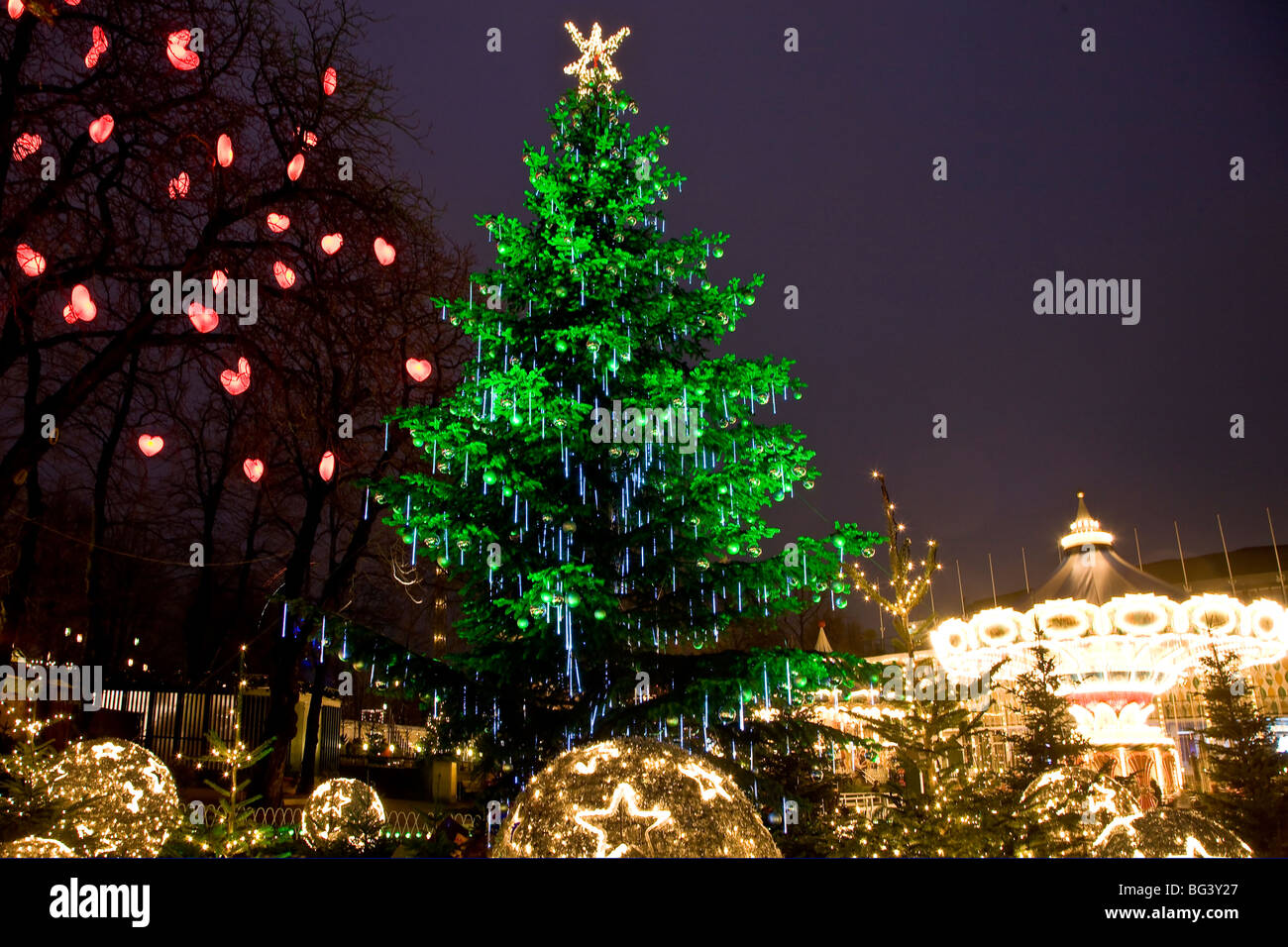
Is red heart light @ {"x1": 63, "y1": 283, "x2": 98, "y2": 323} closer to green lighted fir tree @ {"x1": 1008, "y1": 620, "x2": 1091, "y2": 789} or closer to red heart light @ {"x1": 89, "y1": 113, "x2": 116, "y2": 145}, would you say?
red heart light @ {"x1": 89, "y1": 113, "x2": 116, "y2": 145}

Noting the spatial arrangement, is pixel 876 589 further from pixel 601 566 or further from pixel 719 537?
pixel 601 566

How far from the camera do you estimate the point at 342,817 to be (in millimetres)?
8711

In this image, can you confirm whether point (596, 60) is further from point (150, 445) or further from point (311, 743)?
point (311, 743)

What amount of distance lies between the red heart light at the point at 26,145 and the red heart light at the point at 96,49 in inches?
36.0

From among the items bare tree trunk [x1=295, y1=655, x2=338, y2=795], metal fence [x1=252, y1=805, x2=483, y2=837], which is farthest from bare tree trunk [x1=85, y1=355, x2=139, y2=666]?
metal fence [x1=252, y1=805, x2=483, y2=837]

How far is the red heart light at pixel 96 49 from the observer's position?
7676mm

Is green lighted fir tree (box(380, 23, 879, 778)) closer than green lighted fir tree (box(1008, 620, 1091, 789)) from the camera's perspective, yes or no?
Yes

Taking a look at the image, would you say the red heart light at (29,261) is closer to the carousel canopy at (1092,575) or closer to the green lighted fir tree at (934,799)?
the green lighted fir tree at (934,799)

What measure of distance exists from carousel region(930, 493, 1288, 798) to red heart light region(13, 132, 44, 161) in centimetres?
2062

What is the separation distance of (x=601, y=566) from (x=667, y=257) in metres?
3.72

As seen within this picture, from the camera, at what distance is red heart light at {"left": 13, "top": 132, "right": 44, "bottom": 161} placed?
7579mm

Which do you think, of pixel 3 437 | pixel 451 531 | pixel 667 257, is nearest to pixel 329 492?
pixel 3 437

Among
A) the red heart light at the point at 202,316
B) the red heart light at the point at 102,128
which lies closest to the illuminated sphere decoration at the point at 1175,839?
the red heart light at the point at 202,316
